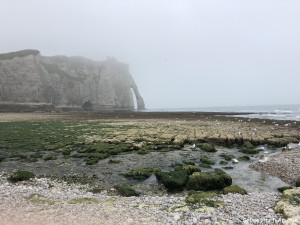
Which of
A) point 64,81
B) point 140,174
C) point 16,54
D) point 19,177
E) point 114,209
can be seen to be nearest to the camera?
point 114,209

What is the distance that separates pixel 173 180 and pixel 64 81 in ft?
393

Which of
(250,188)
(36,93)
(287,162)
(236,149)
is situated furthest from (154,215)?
(36,93)

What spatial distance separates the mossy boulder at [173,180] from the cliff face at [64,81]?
10405 centimetres

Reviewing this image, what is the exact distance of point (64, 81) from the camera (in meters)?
116

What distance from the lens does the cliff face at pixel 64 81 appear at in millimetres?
94750

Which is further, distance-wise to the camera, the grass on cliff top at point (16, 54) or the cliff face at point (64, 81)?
the grass on cliff top at point (16, 54)

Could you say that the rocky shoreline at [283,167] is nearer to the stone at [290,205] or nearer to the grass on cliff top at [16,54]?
the stone at [290,205]

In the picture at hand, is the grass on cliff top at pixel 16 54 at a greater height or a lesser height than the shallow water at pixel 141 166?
greater

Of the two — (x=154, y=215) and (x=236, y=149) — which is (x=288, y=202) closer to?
(x=154, y=215)

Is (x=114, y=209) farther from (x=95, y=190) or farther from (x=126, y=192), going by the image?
(x=95, y=190)

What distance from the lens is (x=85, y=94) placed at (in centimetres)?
12412

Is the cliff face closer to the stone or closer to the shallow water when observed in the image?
the shallow water

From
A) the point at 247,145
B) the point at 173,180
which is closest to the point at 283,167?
the point at 247,145

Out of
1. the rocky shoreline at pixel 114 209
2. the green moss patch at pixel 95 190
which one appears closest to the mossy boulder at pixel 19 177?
the rocky shoreline at pixel 114 209
